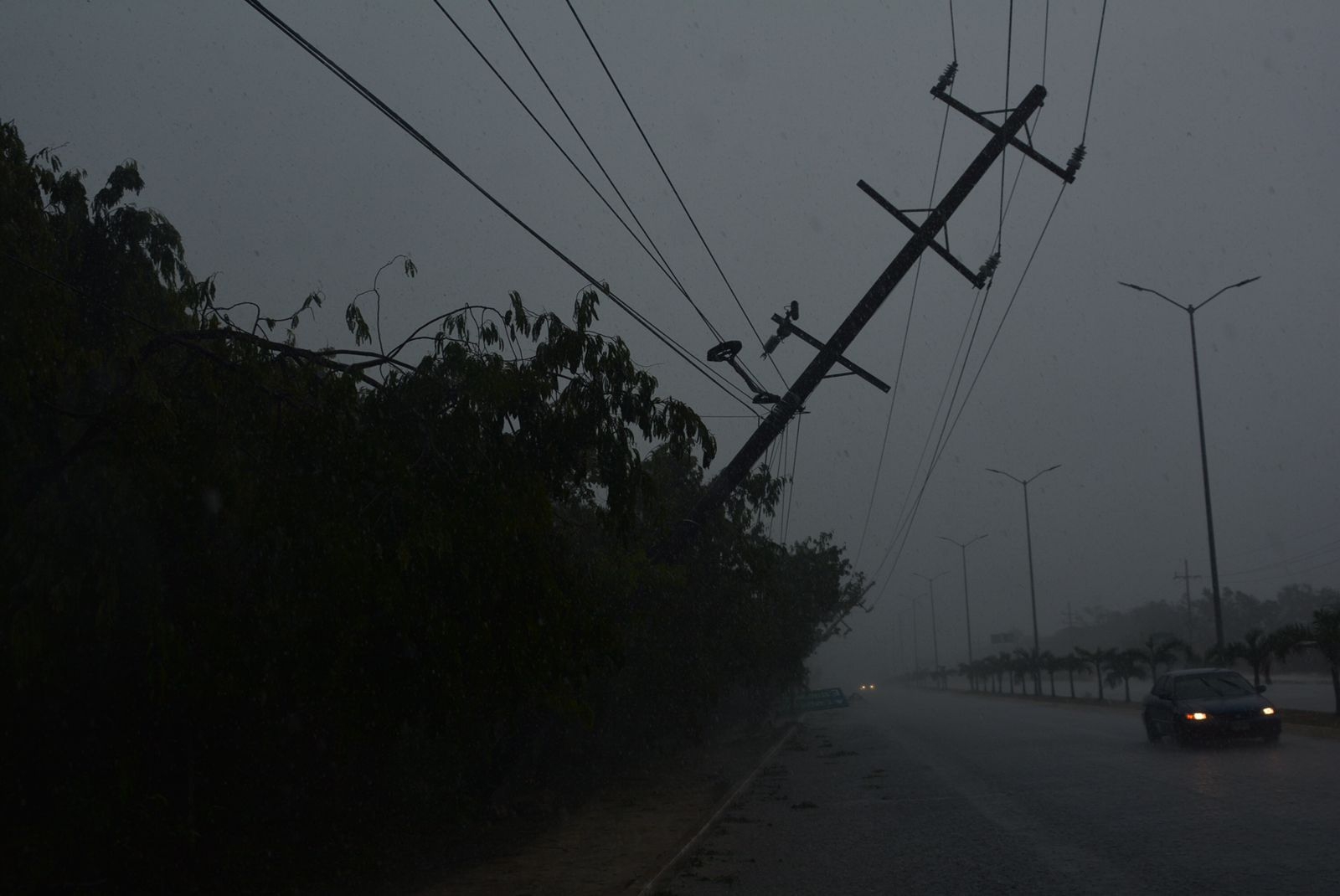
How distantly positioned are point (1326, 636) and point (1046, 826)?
709 inches

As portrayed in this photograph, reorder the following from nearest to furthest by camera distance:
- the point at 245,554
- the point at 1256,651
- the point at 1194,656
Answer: the point at 245,554 → the point at 1256,651 → the point at 1194,656

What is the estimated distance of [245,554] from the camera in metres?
7.86

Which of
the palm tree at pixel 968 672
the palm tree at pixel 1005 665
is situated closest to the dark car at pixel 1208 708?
the palm tree at pixel 1005 665

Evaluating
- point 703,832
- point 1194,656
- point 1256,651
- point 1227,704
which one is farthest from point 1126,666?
point 703,832

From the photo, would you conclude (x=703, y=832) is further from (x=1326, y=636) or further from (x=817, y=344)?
(x=1326, y=636)

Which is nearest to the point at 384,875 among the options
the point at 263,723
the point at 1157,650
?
the point at 263,723

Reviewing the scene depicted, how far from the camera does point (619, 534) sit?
947 cm

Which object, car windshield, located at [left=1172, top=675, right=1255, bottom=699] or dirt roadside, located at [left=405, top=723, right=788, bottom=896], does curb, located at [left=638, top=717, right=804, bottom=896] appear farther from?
car windshield, located at [left=1172, top=675, right=1255, bottom=699]

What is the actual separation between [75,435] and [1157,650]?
46733 millimetres

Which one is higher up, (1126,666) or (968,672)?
(1126,666)

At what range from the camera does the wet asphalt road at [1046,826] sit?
9086 millimetres

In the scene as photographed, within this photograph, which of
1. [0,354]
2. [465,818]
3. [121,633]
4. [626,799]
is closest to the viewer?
[0,354]

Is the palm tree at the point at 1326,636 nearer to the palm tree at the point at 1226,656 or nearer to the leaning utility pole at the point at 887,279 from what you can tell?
the palm tree at the point at 1226,656

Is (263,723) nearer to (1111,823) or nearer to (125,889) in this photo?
(125,889)
